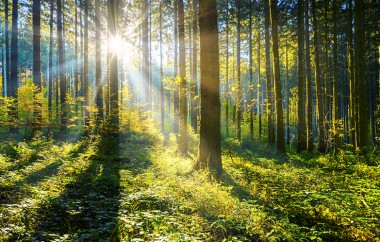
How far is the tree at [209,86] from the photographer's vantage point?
7402mm

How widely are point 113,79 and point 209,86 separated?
7.09m

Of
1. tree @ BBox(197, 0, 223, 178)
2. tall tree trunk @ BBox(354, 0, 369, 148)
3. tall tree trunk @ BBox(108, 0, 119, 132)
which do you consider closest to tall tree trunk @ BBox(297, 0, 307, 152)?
tall tree trunk @ BBox(354, 0, 369, 148)

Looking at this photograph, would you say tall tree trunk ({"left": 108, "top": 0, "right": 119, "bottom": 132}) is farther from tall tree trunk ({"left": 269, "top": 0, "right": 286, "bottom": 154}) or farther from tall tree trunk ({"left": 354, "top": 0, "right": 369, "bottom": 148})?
tall tree trunk ({"left": 354, "top": 0, "right": 369, "bottom": 148})

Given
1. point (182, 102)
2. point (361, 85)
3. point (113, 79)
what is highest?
point (113, 79)

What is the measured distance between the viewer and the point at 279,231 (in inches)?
143

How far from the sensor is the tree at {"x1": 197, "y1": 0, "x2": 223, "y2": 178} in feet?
24.3

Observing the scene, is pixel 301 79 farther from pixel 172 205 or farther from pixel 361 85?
pixel 172 205

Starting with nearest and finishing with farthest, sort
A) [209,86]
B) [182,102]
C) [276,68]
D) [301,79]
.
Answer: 1. [209,86]
2. [182,102]
3. [276,68]
4. [301,79]

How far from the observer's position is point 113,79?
42.0ft

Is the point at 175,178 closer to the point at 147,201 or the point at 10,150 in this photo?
the point at 147,201

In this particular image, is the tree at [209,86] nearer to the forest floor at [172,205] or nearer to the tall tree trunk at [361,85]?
the forest floor at [172,205]

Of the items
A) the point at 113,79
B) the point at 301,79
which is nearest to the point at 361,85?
the point at 301,79

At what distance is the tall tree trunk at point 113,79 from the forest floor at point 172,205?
3137 millimetres

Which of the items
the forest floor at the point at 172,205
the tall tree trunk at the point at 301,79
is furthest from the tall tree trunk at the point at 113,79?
the tall tree trunk at the point at 301,79
